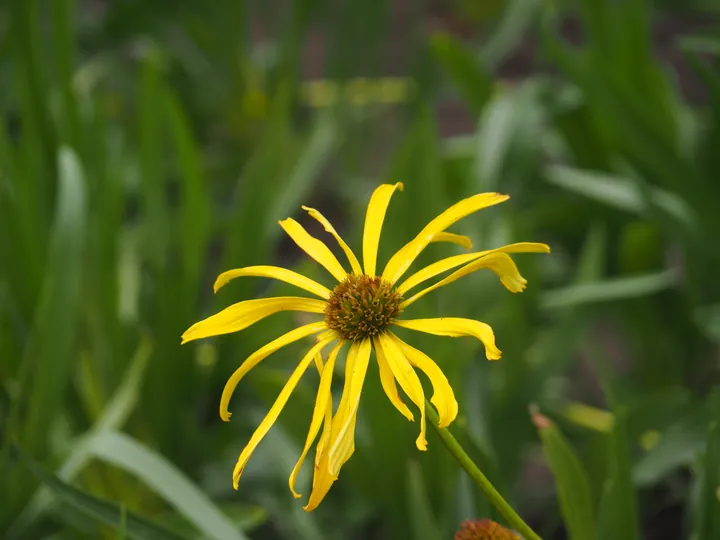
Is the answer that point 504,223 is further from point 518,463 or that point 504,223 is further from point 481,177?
point 518,463

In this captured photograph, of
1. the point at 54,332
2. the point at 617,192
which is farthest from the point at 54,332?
the point at 617,192

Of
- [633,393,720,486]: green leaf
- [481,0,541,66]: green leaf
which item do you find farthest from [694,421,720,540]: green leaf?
[481,0,541,66]: green leaf

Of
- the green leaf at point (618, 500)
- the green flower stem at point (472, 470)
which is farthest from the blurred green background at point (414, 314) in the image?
the green flower stem at point (472, 470)

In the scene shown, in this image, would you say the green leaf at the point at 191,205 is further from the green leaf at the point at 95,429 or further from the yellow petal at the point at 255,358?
the yellow petal at the point at 255,358

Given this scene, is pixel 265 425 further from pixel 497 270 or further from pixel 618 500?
pixel 618 500

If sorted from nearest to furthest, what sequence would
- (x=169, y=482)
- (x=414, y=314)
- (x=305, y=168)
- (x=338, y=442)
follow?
(x=338, y=442)
(x=169, y=482)
(x=414, y=314)
(x=305, y=168)
